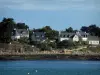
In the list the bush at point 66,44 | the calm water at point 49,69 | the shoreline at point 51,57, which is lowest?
the calm water at point 49,69

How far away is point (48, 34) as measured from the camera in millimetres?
111125

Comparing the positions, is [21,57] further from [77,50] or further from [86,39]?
[86,39]

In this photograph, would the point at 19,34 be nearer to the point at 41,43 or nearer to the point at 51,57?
the point at 41,43

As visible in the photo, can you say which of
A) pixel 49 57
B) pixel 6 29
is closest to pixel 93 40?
pixel 6 29

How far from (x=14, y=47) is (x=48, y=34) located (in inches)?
589

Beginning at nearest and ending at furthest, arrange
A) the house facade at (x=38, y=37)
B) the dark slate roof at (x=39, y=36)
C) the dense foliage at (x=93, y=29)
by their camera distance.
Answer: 1. the house facade at (x=38, y=37)
2. the dark slate roof at (x=39, y=36)
3. the dense foliage at (x=93, y=29)

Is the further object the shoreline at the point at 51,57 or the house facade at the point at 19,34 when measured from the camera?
the house facade at the point at 19,34

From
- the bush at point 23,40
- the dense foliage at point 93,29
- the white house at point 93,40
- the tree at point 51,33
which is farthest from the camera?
the dense foliage at point 93,29

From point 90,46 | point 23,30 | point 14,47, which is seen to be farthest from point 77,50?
point 23,30

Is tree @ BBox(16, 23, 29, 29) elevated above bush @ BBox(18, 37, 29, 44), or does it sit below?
above

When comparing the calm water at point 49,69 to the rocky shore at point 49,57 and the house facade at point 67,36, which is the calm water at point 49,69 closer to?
the rocky shore at point 49,57

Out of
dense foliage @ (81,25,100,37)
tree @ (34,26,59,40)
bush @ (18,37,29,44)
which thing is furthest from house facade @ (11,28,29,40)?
dense foliage @ (81,25,100,37)

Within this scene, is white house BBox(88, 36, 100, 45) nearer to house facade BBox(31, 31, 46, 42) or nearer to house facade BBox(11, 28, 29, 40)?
house facade BBox(31, 31, 46, 42)

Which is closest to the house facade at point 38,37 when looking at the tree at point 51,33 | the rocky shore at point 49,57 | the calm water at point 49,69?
the tree at point 51,33
